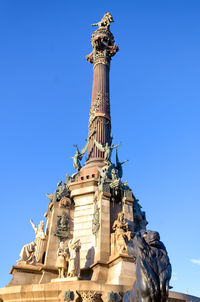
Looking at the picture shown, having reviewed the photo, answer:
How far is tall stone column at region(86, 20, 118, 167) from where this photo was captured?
2386 centimetres

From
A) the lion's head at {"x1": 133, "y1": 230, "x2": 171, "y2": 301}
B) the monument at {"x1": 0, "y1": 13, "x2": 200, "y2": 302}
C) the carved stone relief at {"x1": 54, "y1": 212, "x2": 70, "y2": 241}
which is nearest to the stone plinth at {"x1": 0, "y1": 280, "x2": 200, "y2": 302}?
the monument at {"x1": 0, "y1": 13, "x2": 200, "y2": 302}

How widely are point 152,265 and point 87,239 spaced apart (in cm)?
1349

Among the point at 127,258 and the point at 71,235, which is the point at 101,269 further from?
the point at 71,235

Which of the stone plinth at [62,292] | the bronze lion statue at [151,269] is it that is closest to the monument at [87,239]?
the stone plinth at [62,292]

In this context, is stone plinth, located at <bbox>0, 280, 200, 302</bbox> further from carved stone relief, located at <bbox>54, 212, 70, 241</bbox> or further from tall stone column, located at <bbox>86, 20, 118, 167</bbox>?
tall stone column, located at <bbox>86, 20, 118, 167</bbox>

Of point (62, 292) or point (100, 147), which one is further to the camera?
point (100, 147)

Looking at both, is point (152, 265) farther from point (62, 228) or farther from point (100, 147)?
point (100, 147)

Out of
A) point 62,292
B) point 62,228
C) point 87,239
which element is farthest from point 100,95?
point 62,292

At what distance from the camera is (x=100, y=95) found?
89.5 feet

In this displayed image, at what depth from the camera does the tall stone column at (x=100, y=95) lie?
2386 cm

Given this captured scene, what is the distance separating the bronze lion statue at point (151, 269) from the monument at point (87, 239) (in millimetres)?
5205

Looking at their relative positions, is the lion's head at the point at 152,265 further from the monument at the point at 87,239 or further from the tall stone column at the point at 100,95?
the tall stone column at the point at 100,95

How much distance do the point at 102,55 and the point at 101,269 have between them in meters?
22.1

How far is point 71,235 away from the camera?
733 inches
